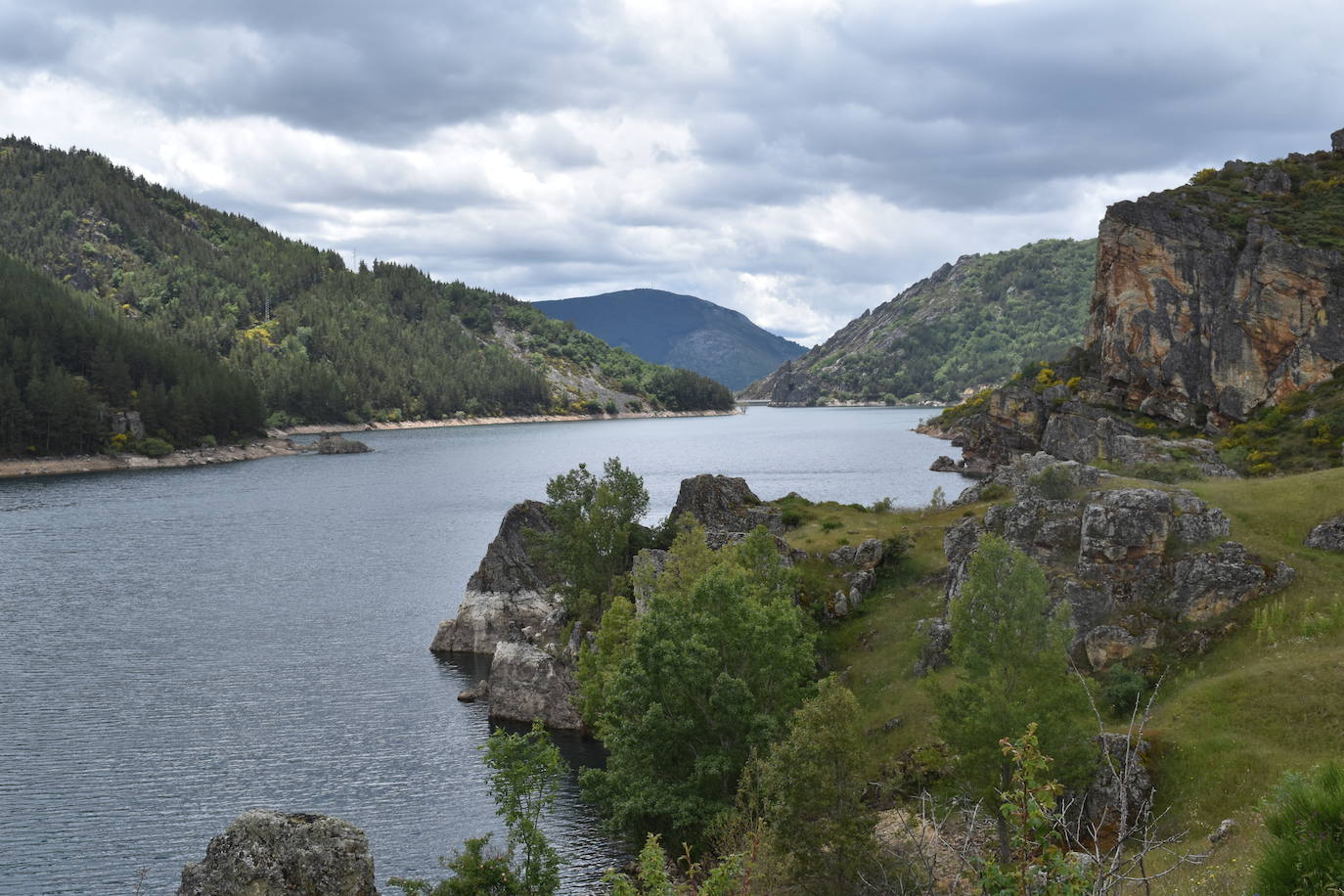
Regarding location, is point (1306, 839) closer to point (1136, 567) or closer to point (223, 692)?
point (1136, 567)

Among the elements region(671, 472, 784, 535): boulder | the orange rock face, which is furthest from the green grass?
the orange rock face

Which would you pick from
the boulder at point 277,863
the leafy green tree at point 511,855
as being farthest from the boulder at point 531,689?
the boulder at point 277,863

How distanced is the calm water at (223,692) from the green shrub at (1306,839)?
121ft

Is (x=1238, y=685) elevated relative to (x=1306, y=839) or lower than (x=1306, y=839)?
lower

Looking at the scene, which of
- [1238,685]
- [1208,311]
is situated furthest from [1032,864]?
[1208,311]

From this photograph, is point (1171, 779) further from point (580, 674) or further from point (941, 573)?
point (580, 674)

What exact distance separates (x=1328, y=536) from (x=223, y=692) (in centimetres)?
6474

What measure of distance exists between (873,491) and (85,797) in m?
120

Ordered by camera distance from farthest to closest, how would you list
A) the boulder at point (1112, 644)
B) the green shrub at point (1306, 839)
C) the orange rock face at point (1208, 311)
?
the orange rock face at point (1208, 311) < the boulder at point (1112, 644) < the green shrub at point (1306, 839)

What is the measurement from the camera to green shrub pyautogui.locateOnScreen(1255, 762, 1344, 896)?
8.21 metres

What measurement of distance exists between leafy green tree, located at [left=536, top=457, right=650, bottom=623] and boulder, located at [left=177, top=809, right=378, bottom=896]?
47.8 m

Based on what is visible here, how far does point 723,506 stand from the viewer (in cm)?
8119

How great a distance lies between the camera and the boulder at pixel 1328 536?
44.6m

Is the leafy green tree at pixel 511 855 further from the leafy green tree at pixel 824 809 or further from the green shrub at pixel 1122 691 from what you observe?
the green shrub at pixel 1122 691
